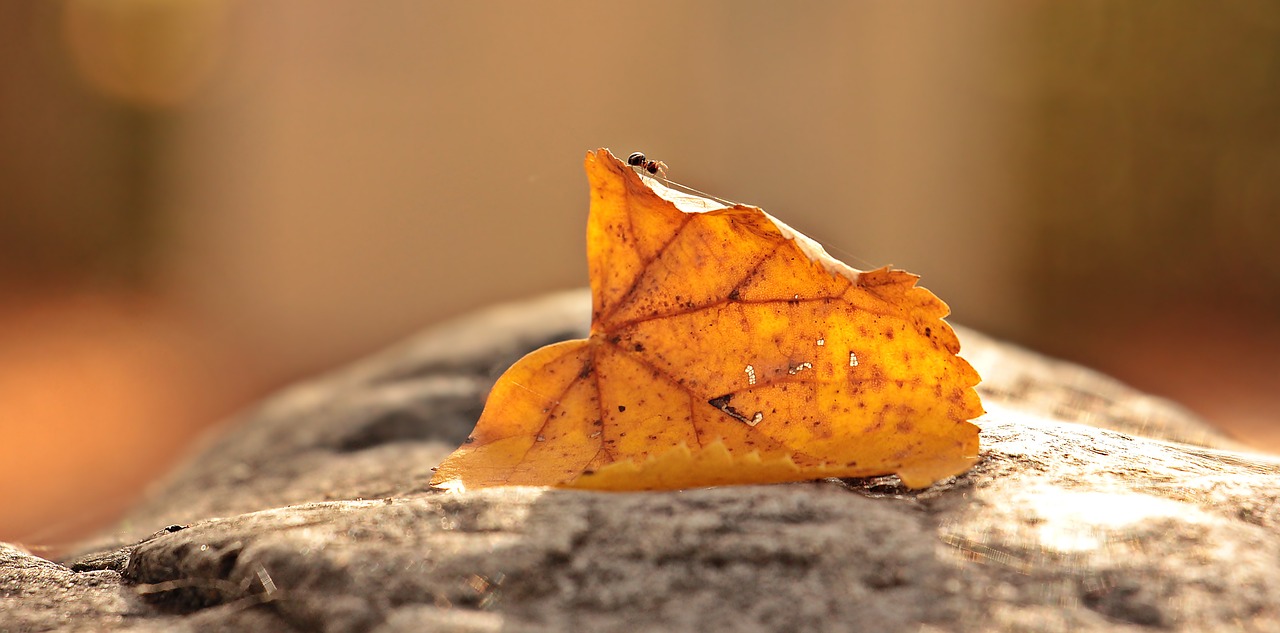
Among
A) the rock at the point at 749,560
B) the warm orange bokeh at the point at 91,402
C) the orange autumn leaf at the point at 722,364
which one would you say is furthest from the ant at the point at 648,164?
the warm orange bokeh at the point at 91,402

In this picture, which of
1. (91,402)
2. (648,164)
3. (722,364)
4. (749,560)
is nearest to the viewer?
(749,560)

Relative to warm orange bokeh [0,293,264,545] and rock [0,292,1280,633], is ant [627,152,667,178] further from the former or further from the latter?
warm orange bokeh [0,293,264,545]

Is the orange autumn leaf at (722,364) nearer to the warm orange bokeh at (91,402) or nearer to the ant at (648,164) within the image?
the ant at (648,164)

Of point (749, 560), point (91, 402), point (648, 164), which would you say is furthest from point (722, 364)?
point (91, 402)

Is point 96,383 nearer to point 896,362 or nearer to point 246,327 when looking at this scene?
point 246,327

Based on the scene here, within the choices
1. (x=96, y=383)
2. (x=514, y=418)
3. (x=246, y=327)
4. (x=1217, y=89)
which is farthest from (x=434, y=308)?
(x=514, y=418)

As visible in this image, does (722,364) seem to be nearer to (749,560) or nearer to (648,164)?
(749,560)

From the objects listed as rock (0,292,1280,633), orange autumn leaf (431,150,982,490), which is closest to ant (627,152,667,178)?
orange autumn leaf (431,150,982,490)
